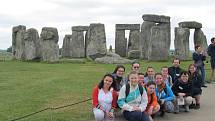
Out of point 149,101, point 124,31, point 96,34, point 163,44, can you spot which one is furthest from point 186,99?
point 124,31

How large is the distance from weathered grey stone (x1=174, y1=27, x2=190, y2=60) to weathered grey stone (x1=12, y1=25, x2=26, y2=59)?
999cm

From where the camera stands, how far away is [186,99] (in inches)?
476

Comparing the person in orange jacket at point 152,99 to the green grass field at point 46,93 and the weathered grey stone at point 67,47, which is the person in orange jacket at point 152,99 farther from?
the weathered grey stone at point 67,47

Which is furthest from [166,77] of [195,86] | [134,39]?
[134,39]

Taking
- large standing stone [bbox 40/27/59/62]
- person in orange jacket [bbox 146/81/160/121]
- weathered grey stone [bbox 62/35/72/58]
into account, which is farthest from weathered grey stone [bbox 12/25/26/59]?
person in orange jacket [bbox 146/81/160/121]

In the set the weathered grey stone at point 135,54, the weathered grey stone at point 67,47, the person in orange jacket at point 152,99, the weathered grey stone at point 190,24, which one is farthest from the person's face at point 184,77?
the weathered grey stone at point 67,47

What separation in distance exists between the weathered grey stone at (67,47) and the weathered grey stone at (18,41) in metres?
6.75

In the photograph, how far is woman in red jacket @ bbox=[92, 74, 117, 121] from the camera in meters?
9.81

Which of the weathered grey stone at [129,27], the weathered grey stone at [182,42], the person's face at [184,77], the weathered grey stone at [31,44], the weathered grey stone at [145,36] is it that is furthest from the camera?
the weathered grey stone at [129,27]

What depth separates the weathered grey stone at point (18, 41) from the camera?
30812 millimetres

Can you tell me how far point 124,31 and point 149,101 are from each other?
28.1 metres

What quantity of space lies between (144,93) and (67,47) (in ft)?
99.8

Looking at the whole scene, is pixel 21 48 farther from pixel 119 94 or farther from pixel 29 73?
pixel 119 94

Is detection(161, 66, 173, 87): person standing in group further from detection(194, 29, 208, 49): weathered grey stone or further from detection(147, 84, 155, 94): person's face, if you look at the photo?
detection(194, 29, 208, 49): weathered grey stone
